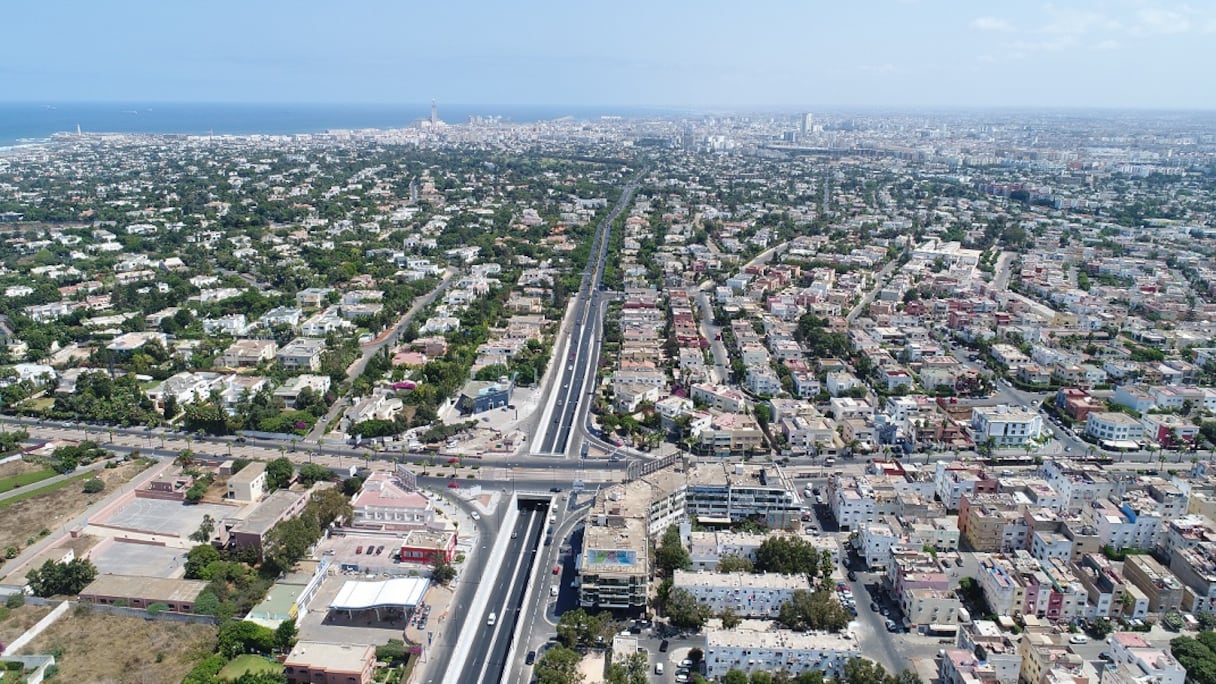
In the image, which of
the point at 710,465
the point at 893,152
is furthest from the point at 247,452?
the point at 893,152

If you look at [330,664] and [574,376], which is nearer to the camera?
[330,664]

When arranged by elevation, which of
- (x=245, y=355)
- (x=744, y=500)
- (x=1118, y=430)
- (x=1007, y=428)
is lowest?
(x=1118, y=430)

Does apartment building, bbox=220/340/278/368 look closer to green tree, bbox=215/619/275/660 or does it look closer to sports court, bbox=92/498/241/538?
sports court, bbox=92/498/241/538

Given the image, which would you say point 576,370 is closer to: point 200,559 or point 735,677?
point 200,559

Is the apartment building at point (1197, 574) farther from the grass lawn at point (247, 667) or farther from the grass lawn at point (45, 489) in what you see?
the grass lawn at point (45, 489)

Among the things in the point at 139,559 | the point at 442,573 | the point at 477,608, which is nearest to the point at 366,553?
the point at 442,573

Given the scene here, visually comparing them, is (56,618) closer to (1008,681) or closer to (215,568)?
(215,568)
